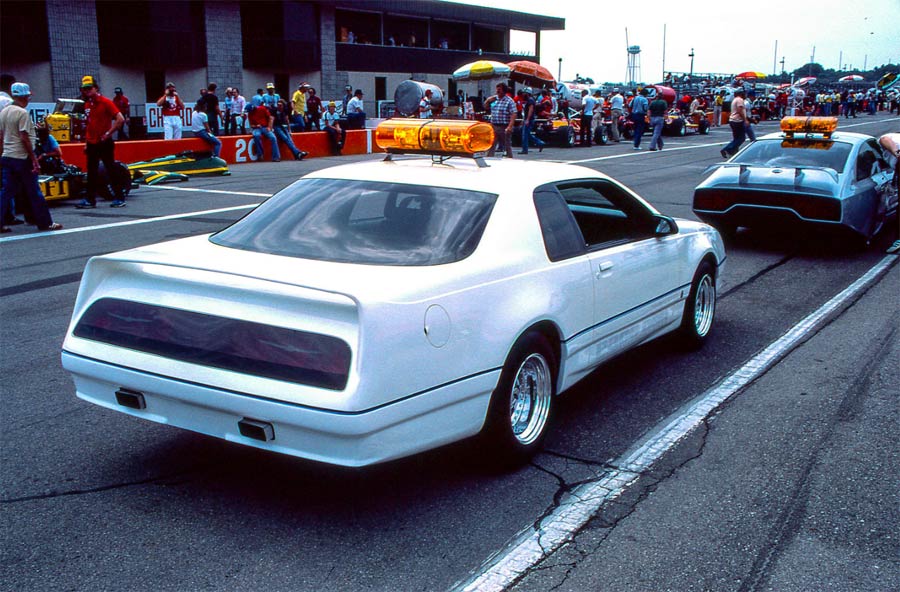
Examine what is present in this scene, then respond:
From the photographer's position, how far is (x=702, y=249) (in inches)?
235

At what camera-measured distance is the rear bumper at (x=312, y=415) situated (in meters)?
3.24

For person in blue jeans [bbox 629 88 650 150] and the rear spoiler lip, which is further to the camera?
person in blue jeans [bbox 629 88 650 150]

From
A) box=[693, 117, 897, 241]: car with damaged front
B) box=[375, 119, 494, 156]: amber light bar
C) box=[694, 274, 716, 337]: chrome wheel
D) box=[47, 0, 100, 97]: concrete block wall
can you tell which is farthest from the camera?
box=[47, 0, 100, 97]: concrete block wall

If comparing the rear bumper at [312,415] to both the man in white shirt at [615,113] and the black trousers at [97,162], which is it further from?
the man in white shirt at [615,113]

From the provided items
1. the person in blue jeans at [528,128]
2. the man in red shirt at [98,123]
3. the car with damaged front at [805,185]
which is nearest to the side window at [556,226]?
the car with damaged front at [805,185]

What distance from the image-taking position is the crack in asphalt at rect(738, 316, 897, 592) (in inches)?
128

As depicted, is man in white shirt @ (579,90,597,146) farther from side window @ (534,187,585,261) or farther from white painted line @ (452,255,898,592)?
side window @ (534,187,585,261)

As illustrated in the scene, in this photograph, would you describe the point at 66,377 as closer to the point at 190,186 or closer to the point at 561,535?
the point at 561,535

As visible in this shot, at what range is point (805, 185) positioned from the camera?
9625mm

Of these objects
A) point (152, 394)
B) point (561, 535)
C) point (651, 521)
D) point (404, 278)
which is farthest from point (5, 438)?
point (651, 521)

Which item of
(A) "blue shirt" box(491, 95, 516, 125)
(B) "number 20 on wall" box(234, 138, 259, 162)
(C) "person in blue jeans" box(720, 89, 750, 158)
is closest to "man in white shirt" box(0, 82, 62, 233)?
(B) "number 20 on wall" box(234, 138, 259, 162)

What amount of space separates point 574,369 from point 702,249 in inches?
77.2

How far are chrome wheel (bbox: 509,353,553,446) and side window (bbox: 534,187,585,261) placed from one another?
55 cm

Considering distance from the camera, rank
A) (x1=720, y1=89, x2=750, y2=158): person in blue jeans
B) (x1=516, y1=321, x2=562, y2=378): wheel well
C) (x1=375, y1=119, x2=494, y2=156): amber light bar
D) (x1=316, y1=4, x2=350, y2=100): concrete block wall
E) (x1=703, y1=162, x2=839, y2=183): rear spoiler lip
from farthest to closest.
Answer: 1. (x1=316, y1=4, x2=350, y2=100): concrete block wall
2. (x1=720, y1=89, x2=750, y2=158): person in blue jeans
3. (x1=703, y1=162, x2=839, y2=183): rear spoiler lip
4. (x1=375, y1=119, x2=494, y2=156): amber light bar
5. (x1=516, y1=321, x2=562, y2=378): wheel well
